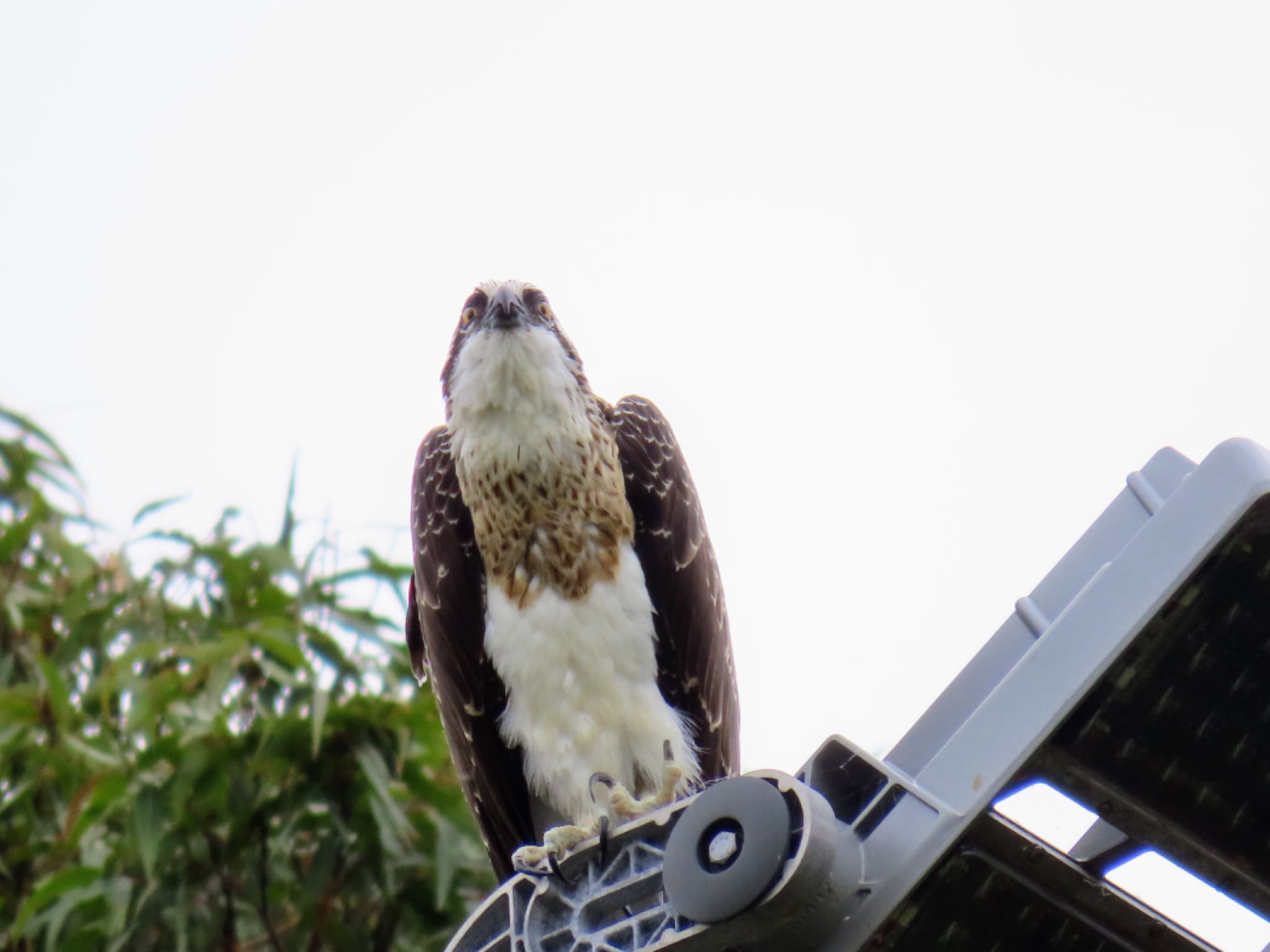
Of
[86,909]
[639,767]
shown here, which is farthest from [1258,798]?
[86,909]

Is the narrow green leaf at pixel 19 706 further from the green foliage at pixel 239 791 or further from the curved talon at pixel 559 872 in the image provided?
the curved talon at pixel 559 872

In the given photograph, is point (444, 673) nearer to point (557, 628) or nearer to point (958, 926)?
point (557, 628)

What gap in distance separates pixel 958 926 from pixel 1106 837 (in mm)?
290

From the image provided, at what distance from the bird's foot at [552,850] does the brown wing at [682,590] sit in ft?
3.23

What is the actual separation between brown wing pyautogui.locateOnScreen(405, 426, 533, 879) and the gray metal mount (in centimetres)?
164

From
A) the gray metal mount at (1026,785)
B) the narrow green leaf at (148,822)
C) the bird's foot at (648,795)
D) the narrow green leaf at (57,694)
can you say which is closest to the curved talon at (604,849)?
the gray metal mount at (1026,785)

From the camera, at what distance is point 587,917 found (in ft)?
7.34

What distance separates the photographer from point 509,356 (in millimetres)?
4133

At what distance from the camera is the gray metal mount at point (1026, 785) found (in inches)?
75.9

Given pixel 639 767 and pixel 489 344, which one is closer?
pixel 639 767

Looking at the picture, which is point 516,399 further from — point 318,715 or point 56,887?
point 56,887

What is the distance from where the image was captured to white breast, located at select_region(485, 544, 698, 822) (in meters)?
3.82

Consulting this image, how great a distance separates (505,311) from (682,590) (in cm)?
93

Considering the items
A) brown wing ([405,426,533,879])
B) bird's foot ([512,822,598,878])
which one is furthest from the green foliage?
bird's foot ([512,822,598,878])
